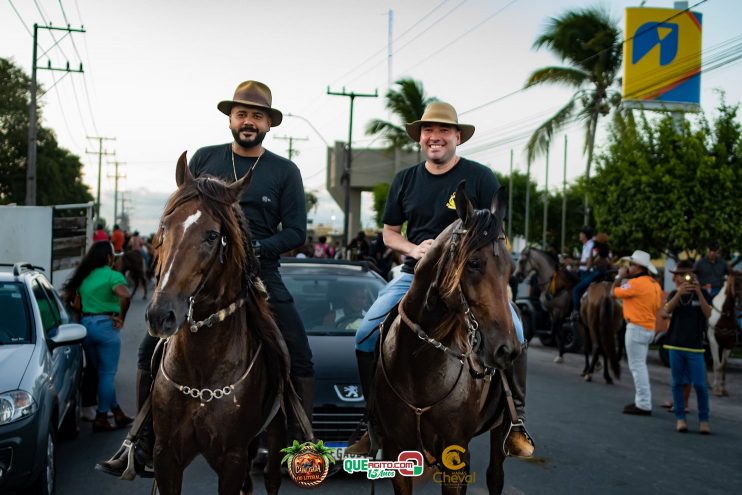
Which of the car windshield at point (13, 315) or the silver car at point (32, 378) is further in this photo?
the car windshield at point (13, 315)

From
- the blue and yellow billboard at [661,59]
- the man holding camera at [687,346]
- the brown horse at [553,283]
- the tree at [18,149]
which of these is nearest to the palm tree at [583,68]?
the blue and yellow billboard at [661,59]

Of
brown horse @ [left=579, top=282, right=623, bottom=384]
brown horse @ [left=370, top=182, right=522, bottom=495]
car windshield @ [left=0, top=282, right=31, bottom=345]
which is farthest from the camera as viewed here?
brown horse @ [left=579, top=282, right=623, bottom=384]

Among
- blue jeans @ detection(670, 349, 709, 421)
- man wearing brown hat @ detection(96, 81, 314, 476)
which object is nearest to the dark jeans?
man wearing brown hat @ detection(96, 81, 314, 476)

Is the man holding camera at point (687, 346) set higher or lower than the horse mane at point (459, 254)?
lower

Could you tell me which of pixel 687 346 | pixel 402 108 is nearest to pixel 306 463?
pixel 687 346

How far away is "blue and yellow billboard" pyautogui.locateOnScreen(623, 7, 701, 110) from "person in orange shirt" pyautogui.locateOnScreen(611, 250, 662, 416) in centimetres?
1422

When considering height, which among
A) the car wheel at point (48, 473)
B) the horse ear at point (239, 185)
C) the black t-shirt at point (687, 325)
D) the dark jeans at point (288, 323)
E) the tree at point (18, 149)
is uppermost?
the tree at point (18, 149)

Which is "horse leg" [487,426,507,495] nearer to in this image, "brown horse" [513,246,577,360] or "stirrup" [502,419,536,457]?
"stirrup" [502,419,536,457]

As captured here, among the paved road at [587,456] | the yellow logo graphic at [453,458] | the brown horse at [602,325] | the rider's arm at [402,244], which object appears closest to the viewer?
the yellow logo graphic at [453,458]

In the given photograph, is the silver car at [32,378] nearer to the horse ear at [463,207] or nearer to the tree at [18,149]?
the horse ear at [463,207]

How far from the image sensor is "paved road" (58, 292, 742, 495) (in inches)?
258

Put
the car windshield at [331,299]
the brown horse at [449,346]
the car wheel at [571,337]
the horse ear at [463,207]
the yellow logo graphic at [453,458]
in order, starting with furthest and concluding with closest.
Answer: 1. the car wheel at [571,337]
2. the car windshield at [331,299]
3. the yellow logo graphic at [453,458]
4. the horse ear at [463,207]
5. the brown horse at [449,346]

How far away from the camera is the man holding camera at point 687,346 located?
9203mm

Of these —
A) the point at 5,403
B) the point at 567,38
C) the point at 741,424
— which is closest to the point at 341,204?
the point at 567,38
